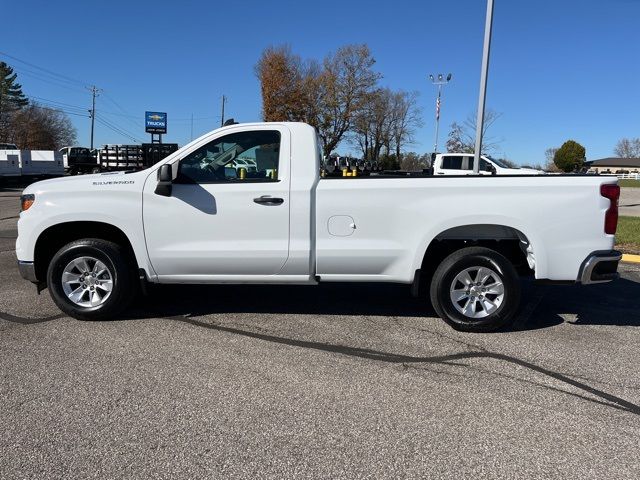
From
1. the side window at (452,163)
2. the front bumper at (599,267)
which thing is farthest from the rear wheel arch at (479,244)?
the side window at (452,163)

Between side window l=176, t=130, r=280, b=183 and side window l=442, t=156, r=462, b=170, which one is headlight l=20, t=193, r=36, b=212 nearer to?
side window l=176, t=130, r=280, b=183

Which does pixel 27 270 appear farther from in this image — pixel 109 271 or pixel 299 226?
pixel 299 226

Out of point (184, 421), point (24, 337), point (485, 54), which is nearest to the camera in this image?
point (184, 421)

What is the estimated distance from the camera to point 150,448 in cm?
288

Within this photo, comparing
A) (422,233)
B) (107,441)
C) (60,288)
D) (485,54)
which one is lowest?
(107,441)

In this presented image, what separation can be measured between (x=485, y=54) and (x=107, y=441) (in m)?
12.5

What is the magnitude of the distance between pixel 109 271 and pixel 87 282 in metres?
0.26

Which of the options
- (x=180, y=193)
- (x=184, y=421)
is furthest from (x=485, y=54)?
(x=184, y=421)

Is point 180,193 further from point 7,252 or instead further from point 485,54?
point 485,54

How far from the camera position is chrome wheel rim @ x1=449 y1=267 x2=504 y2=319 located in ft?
16.0

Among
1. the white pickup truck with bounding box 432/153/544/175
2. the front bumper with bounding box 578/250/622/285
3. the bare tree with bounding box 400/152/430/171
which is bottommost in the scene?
the front bumper with bounding box 578/250/622/285

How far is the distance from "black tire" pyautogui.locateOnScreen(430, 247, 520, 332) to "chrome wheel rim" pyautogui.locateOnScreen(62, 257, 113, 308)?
10.7ft

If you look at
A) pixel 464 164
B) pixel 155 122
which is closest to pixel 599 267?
pixel 464 164

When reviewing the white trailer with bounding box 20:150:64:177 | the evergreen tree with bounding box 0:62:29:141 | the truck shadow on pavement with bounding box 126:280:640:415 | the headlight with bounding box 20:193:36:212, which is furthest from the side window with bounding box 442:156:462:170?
the evergreen tree with bounding box 0:62:29:141
